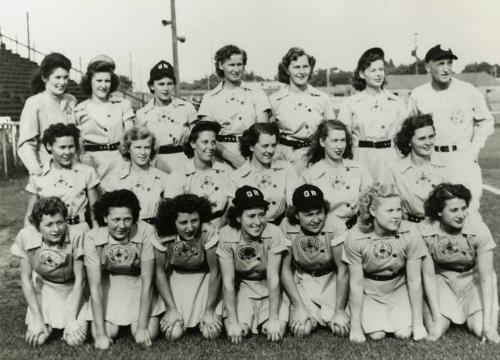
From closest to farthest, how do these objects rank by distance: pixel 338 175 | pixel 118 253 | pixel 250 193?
pixel 250 193 < pixel 118 253 < pixel 338 175

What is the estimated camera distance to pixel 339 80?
308 feet

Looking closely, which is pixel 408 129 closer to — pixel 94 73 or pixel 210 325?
pixel 210 325

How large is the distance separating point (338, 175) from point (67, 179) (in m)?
2.33

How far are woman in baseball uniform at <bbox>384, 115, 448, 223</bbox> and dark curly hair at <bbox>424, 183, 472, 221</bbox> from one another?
297mm

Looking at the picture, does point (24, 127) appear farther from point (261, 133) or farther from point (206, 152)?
point (261, 133)

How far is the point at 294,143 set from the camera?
5891 mm

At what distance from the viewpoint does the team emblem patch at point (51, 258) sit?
4770mm

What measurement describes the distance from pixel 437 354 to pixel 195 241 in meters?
2.00

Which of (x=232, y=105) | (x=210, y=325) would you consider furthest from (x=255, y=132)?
(x=210, y=325)

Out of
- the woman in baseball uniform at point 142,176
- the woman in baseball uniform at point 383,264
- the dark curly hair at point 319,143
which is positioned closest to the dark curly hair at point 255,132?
the dark curly hair at point 319,143

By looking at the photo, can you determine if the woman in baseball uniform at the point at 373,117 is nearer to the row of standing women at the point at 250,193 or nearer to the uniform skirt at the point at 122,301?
the row of standing women at the point at 250,193

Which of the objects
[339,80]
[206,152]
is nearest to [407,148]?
[206,152]

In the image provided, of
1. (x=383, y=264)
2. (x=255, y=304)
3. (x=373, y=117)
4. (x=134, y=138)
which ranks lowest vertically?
(x=255, y=304)

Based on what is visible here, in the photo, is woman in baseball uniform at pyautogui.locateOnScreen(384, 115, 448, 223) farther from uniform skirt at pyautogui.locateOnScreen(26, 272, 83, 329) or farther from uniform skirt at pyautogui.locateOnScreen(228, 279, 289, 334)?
uniform skirt at pyautogui.locateOnScreen(26, 272, 83, 329)
